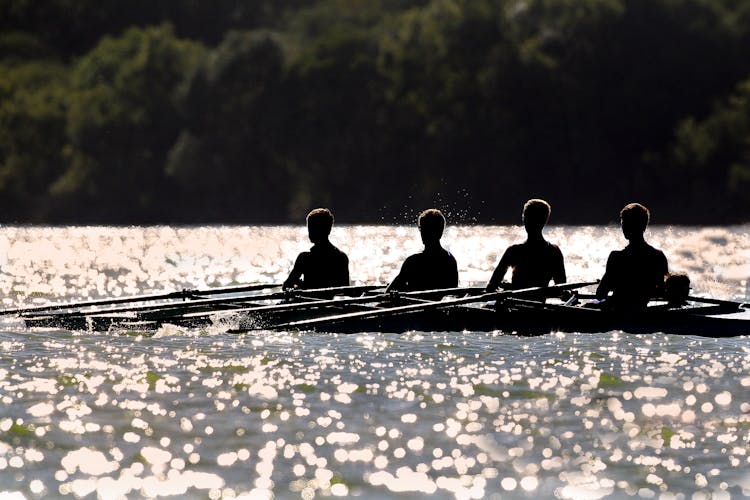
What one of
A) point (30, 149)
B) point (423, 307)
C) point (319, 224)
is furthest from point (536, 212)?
point (30, 149)

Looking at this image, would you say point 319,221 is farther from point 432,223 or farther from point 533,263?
point 533,263

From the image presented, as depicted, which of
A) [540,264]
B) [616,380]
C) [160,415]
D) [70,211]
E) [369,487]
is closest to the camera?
[369,487]

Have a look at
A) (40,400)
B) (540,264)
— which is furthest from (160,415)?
(540,264)

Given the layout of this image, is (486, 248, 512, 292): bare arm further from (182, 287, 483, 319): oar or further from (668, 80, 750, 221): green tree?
(668, 80, 750, 221): green tree

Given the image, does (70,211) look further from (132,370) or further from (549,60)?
(132,370)

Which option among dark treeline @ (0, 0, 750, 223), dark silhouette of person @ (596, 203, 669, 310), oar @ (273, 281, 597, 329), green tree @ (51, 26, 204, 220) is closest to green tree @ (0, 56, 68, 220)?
dark treeline @ (0, 0, 750, 223)

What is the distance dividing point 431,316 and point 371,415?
5.03 m

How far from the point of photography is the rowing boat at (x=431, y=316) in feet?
60.2

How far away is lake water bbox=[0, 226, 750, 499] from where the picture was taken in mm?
11758

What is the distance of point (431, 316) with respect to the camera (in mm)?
19219

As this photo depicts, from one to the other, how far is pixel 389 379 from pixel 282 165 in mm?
79287

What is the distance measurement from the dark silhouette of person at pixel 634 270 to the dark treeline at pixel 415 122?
2492 inches

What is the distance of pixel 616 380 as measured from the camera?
16.4 meters

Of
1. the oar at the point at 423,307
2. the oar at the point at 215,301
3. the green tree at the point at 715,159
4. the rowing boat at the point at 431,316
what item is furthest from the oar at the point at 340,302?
the green tree at the point at 715,159
